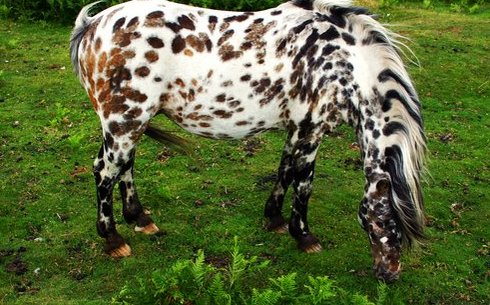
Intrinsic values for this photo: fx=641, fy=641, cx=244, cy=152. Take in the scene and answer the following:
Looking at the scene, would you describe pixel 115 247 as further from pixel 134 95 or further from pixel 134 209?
pixel 134 95

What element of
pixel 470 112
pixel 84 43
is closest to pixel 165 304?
pixel 84 43

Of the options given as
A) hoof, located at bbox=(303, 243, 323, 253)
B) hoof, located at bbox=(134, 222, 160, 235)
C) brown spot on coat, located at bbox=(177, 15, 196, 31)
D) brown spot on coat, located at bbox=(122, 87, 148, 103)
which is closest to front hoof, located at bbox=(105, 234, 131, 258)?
hoof, located at bbox=(134, 222, 160, 235)

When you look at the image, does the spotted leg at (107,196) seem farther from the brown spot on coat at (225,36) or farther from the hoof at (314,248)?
the hoof at (314,248)

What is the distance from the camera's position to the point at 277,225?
6.12 meters

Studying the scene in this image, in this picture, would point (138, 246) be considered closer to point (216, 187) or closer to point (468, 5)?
point (216, 187)

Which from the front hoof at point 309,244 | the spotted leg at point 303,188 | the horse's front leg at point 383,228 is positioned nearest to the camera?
the horse's front leg at point 383,228

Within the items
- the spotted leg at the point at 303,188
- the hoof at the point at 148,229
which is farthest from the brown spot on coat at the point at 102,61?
the spotted leg at the point at 303,188

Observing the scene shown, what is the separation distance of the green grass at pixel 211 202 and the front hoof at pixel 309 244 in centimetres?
6

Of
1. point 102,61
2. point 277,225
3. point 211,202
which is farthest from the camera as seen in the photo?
point 211,202

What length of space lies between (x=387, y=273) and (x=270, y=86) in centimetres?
180

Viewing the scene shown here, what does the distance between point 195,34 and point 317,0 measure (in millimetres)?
1101

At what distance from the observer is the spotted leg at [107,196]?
214 inches

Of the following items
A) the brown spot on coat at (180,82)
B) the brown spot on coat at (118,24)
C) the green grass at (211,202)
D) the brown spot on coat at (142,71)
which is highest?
the brown spot on coat at (118,24)

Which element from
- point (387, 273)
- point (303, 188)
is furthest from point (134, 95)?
point (387, 273)
